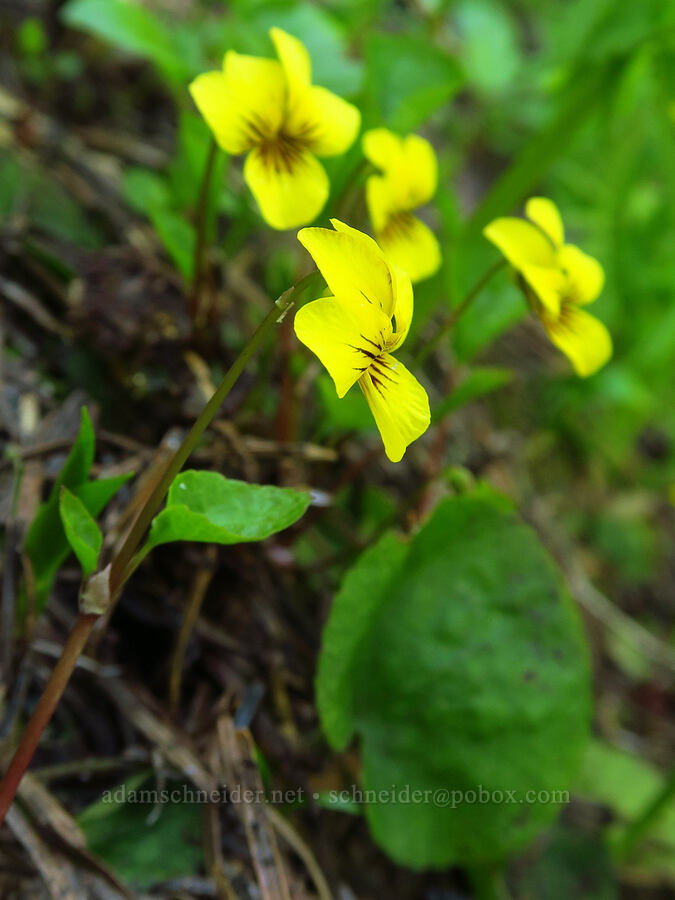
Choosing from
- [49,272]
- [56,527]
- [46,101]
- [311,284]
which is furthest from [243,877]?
[46,101]

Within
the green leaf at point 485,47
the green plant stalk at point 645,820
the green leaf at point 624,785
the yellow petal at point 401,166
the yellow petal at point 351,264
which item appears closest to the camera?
the yellow petal at point 351,264

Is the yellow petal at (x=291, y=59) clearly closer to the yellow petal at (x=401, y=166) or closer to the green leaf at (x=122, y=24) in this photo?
the yellow petal at (x=401, y=166)

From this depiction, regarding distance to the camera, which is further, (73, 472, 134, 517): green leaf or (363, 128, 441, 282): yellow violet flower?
(363, 128, 441, 282): yellow violet flower

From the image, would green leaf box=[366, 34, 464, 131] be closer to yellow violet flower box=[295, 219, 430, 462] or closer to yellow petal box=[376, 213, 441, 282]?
yellow petal box=[376, 213, 441, 282]

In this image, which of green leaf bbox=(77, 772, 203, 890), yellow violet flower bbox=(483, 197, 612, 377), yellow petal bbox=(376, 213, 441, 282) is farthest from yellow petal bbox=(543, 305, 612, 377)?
green leaf bbox=(77, 772, 203, 890)

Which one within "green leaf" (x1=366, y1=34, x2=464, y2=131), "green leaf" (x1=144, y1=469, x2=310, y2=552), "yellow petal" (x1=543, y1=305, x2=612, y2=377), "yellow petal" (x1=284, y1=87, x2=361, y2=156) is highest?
"green leaf" (x1=366, y1=34, x2=464, y2=131)

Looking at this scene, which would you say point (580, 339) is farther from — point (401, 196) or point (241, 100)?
point (241, 100)

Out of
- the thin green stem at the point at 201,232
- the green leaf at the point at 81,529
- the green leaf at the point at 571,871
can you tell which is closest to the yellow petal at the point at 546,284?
the thin green stem at the point at 201,232
